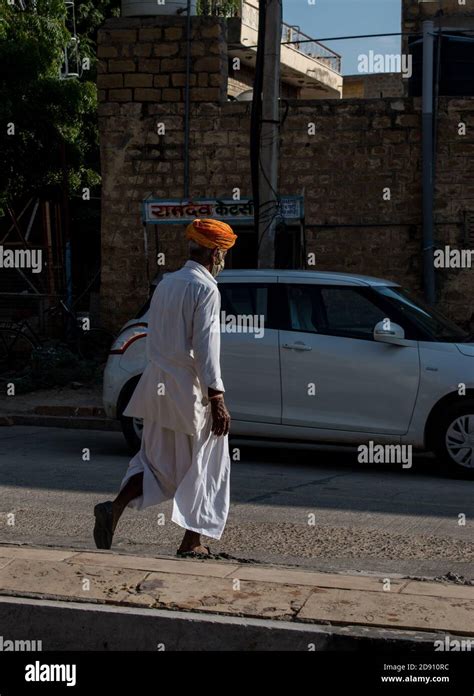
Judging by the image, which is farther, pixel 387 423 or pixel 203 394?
pixel 387 423

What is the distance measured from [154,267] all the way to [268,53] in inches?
151

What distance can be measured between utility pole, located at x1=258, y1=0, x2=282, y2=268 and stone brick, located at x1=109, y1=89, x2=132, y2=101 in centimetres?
321

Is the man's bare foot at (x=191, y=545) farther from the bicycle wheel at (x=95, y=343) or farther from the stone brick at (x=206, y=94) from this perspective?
the stone brick at (x=206, y=94)

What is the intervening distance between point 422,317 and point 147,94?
24.5 feet

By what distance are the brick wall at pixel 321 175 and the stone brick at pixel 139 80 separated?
262 mm

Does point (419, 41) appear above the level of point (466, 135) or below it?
above

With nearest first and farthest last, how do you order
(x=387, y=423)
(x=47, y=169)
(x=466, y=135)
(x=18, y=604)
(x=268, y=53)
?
(x=18, y=604), (x=387, y=423), (x=268, y=53), (x=466, y=135), (x=47, y=169)

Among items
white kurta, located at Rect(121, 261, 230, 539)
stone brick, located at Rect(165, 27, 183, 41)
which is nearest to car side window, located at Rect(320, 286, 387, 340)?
white kurta, located at Rect(121, 261, 230, 539)

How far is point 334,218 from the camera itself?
16.0 metres

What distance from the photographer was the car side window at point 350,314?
1030cm

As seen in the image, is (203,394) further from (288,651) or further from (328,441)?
(328,441)

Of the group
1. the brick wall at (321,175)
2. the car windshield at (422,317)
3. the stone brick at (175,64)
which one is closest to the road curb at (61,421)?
the brick wall at (321,175)

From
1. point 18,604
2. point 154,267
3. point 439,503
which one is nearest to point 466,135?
point 154,267

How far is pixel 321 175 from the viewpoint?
16047 millimetres
